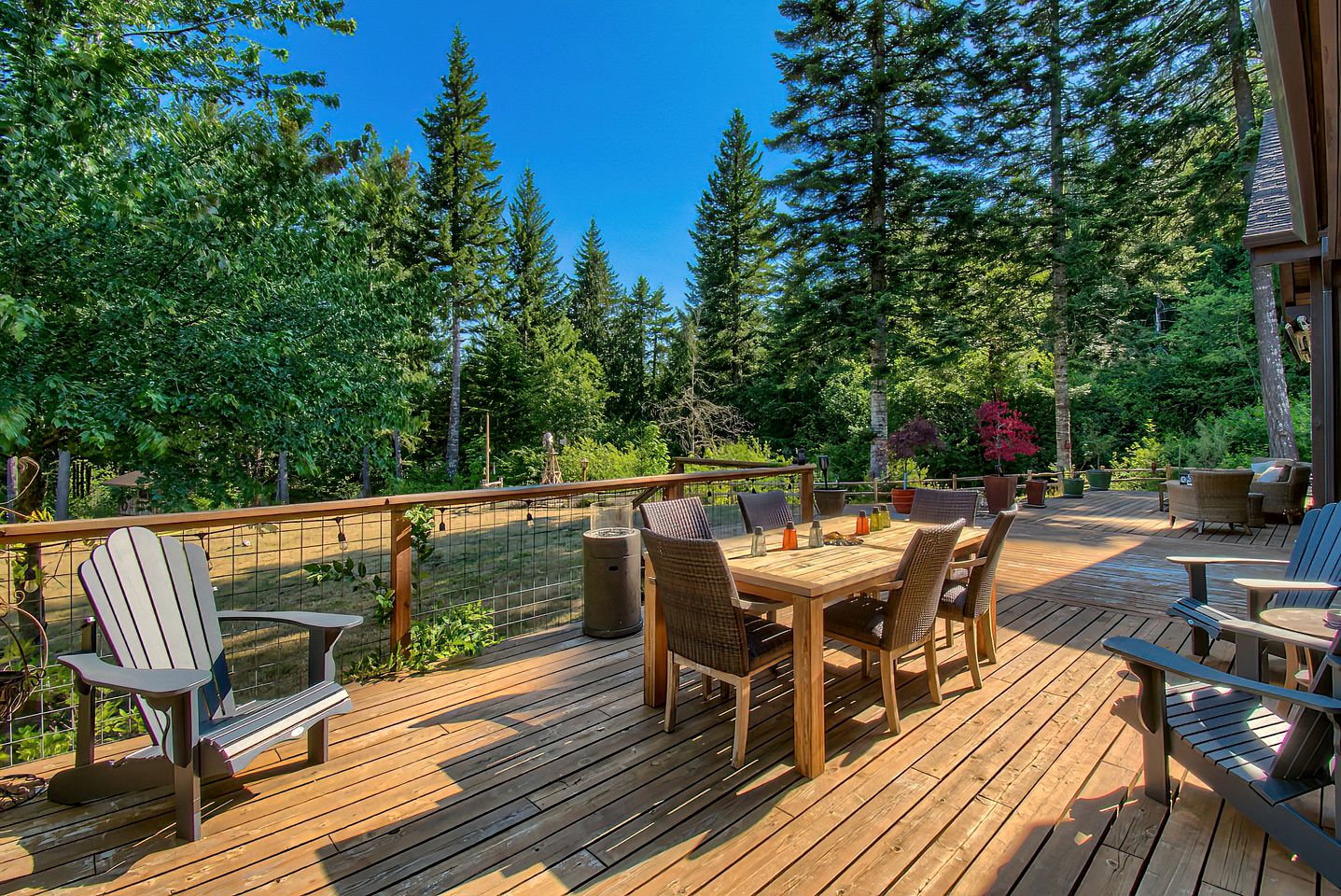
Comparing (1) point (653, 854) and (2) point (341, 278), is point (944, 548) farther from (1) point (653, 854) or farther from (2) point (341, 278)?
(2) point (341, 278)

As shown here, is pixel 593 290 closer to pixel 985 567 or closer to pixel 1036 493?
pixel 1036 493

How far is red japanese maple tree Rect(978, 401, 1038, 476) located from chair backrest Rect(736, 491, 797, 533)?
10049mm

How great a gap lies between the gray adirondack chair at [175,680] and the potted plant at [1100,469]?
576 inches

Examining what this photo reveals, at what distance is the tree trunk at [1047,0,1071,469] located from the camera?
11266 millimetres

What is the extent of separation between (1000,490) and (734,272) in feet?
47.1

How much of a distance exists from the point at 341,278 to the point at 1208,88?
1442 centimetres

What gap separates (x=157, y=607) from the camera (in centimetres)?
212

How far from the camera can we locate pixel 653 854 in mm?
1805

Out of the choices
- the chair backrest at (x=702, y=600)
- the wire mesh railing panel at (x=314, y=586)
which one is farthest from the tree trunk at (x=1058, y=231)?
the chair backrest at (x=702, y=600)

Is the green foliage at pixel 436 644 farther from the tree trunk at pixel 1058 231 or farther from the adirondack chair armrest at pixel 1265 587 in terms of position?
the tree trunk at pixel 1058 231

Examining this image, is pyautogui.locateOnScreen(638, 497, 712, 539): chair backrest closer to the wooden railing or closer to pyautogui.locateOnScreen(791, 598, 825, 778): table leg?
the wooden railing

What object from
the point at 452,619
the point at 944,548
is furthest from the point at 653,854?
the point at 452,619

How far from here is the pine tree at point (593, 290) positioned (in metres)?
25.2

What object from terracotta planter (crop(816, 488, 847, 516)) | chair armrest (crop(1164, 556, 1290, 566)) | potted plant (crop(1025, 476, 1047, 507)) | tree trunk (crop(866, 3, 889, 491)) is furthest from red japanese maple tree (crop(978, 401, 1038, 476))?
A: chair armrest (crop(1164, 556, 1290, 566))
